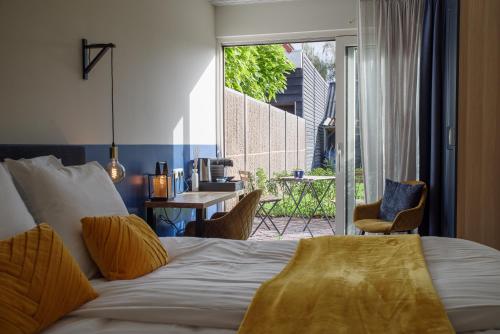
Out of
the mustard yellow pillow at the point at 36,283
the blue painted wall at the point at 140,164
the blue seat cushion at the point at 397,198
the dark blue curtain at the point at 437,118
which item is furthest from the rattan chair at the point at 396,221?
the mustard yellow pillow at the point at 36,283

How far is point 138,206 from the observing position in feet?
12.2

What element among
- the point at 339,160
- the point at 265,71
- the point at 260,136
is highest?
the point at 265,71

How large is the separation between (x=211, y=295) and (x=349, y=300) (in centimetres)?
42

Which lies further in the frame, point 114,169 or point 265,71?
point 265,71

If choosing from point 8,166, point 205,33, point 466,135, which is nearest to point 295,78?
point 205,33

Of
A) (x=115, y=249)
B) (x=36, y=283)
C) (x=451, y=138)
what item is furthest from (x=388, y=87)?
(x=36, y=283)

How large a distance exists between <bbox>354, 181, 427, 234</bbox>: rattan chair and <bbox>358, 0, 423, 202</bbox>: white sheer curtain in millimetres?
392

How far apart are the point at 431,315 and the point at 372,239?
1.09 meters

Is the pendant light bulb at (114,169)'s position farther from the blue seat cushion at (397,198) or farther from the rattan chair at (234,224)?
the blue seat cushion at (397,198)

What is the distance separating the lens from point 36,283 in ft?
4.68

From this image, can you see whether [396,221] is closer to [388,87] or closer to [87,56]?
[388,87]

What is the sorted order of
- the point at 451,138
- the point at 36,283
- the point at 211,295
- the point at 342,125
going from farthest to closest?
the point at 342,125 → the point at 451,138 → the point at 211,295 → the point at 36,283

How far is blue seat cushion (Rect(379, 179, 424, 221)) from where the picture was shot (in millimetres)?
4359

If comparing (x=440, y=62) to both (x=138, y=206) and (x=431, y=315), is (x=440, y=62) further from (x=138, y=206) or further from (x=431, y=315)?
(x=431, y=315)
